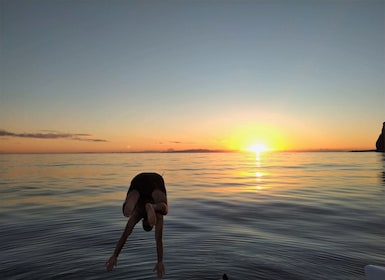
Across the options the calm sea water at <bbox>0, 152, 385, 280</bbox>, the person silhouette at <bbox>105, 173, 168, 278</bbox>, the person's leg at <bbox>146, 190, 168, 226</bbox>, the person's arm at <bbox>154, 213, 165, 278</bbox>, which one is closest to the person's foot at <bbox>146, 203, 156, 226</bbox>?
the person's leg at <bbox>146, 190, 168, 226</bbox>

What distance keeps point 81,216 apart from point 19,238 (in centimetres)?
474

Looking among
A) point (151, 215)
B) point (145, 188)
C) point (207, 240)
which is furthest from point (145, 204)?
point (207, 240)

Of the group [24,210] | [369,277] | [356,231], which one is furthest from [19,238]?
[356,231]

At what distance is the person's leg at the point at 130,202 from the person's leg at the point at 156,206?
40 cm

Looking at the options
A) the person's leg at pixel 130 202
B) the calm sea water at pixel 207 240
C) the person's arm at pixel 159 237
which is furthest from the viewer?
the calm sea water at pixel 207 240

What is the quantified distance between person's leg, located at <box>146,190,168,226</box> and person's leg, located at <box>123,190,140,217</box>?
398 mm

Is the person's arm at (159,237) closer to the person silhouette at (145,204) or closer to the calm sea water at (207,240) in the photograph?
the person silhouette at (145,204)

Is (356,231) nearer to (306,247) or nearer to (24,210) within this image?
(306,247)

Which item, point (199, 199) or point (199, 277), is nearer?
point (199, 277)

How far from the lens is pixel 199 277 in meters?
8.16

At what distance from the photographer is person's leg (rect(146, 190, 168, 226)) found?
20.9 feet

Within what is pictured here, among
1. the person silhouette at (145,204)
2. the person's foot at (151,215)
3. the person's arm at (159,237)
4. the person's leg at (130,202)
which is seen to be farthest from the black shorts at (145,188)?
the person's foot at (151,215)

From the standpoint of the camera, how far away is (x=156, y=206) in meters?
6.73

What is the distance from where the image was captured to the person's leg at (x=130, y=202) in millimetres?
6627
